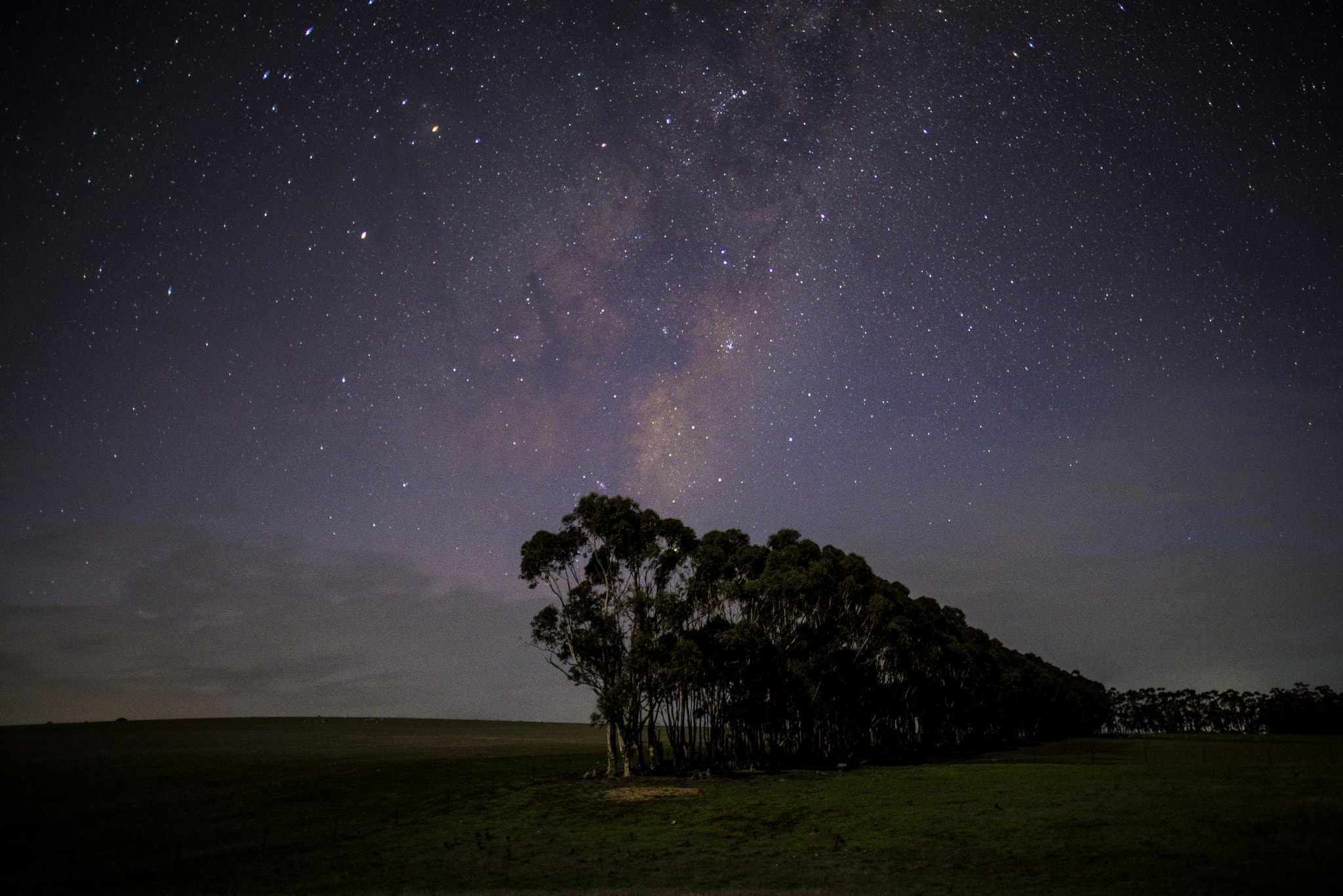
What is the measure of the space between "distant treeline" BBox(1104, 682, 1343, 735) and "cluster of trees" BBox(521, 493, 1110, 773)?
13844 cm

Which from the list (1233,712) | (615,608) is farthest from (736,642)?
(1233,712)

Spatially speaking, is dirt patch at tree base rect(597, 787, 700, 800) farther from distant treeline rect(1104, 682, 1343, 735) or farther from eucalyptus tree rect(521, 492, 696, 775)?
distant treeline rect(1104, 682, 1343, 735)

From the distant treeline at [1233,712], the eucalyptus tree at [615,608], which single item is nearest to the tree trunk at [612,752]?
the eucalyptus tree at [615,608]

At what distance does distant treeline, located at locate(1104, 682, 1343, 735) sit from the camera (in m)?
161

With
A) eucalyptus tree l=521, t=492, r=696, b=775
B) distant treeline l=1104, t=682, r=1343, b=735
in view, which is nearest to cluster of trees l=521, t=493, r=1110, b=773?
eucalyptus tree l=521, t=492, r=696, b=775

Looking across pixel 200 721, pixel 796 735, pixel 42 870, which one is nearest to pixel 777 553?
pixel 796 735

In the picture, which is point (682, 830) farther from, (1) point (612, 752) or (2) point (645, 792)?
(1) point (612, 752)

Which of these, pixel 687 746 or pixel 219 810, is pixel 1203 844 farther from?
pixel 687 746

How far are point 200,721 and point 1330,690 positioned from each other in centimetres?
25004

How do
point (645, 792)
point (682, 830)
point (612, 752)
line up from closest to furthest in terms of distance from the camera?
point (682, 830) → point (645, 792) → point (612, 752)

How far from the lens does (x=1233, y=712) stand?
586 ft

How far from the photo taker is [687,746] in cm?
6850

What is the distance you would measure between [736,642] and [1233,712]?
188811mm

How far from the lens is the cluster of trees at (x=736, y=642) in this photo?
52125mm
